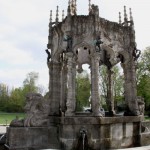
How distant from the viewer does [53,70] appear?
1245 cm

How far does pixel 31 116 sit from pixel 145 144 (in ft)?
17.7

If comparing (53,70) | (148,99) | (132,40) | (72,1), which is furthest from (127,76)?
(148,99)

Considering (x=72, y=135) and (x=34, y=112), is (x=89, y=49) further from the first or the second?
(x=72, y=135)

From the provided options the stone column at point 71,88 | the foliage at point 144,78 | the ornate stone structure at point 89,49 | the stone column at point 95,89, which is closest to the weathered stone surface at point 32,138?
the stone column at point 71,88

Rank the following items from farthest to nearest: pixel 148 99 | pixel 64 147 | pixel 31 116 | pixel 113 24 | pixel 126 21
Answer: pixel 148 99 < pixel 126 21 < pixel 113 24 < pixel 31 116 < pixel 64 147

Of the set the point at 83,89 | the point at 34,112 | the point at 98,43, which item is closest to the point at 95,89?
the point at 98,43

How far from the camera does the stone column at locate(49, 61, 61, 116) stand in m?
12.2

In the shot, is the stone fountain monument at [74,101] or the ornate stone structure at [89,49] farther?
the ornate stone structure at [89,49]

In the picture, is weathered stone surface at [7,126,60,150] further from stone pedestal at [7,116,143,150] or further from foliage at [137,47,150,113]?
foliage at [137,47,150,113]

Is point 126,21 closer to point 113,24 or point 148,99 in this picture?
point 113,24

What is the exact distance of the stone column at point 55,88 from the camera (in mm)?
12168

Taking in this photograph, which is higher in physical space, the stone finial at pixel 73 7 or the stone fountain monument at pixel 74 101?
the stone finial at pixel 73 7

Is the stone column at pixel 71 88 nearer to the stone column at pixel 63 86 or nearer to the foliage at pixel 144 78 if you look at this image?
the stone column at pixel 63 86

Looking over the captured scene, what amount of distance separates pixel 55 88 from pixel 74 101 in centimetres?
220
